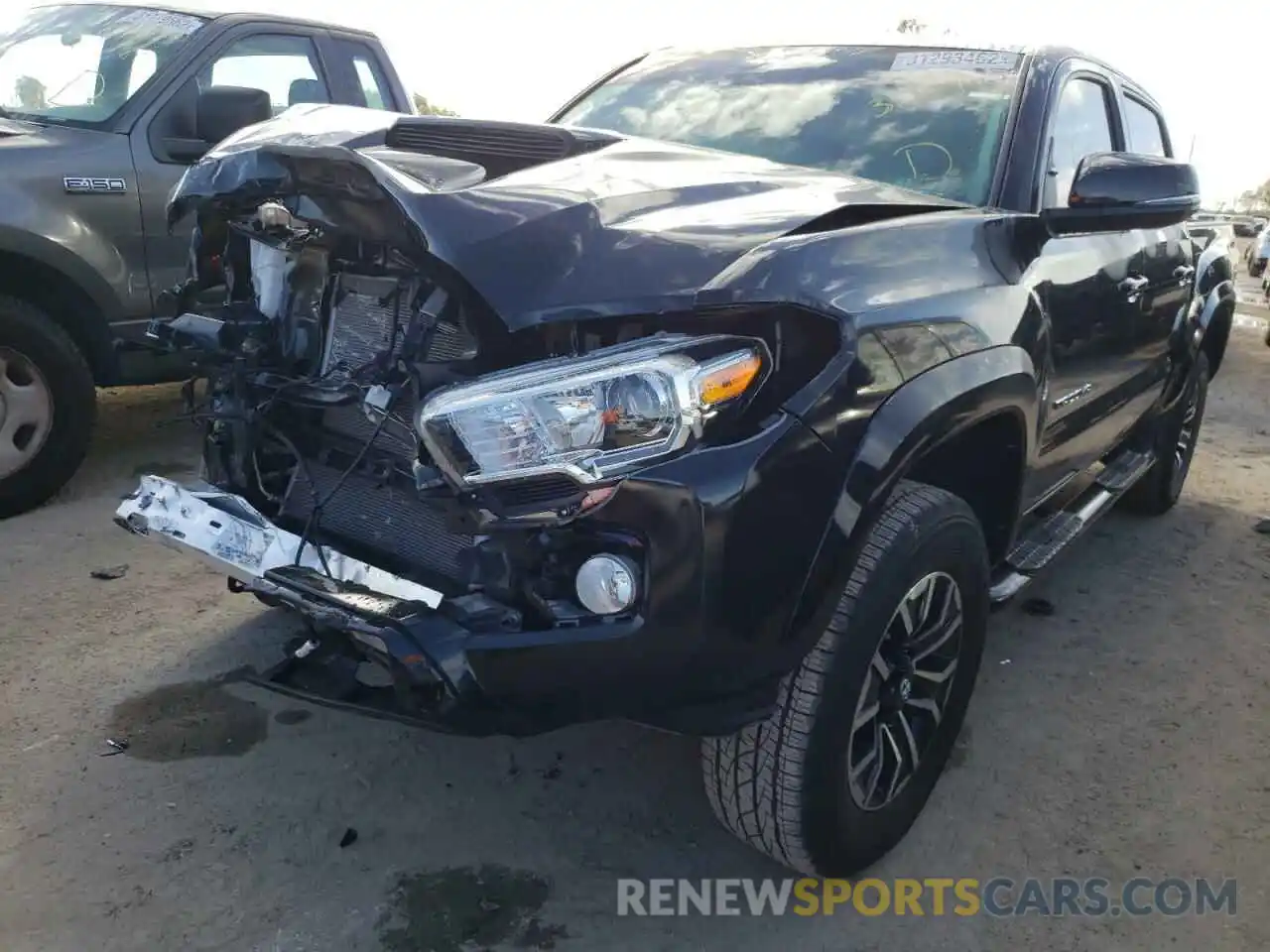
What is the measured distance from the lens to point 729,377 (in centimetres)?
187

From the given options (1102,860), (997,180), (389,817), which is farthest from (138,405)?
(1102,860)

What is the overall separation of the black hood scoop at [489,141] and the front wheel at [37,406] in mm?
2476

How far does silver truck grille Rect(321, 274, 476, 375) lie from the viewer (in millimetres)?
2189

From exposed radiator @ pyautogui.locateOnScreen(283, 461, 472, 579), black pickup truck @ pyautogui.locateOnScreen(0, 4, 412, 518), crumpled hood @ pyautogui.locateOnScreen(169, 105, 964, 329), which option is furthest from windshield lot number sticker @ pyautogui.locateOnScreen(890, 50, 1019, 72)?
black pickup truck @ pyautogui.locateOnScreen(0, 4, 412, 518)

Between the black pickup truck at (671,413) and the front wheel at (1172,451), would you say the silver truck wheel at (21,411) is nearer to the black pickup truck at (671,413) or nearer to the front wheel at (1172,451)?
the black pickup truck at (671,413)

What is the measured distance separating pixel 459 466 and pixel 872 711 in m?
1.08

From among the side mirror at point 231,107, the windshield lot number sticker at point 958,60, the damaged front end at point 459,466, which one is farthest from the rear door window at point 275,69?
A: the windshield lot number sticker at point 958,60

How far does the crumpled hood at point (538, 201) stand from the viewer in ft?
6.40

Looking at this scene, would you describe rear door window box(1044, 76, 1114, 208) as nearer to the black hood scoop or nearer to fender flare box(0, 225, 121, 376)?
the black hood scoop

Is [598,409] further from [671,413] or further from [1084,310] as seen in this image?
[1084,310]

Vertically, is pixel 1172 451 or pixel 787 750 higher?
pixel 787 750

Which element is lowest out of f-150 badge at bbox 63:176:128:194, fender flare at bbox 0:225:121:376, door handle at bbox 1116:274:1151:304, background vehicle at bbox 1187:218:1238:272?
fender flare at bbox 0:225:121:376

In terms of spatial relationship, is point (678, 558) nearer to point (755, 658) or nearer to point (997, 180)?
point (755, 658)

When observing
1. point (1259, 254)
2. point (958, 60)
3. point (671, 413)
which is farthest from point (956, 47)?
point (1259, 254)
